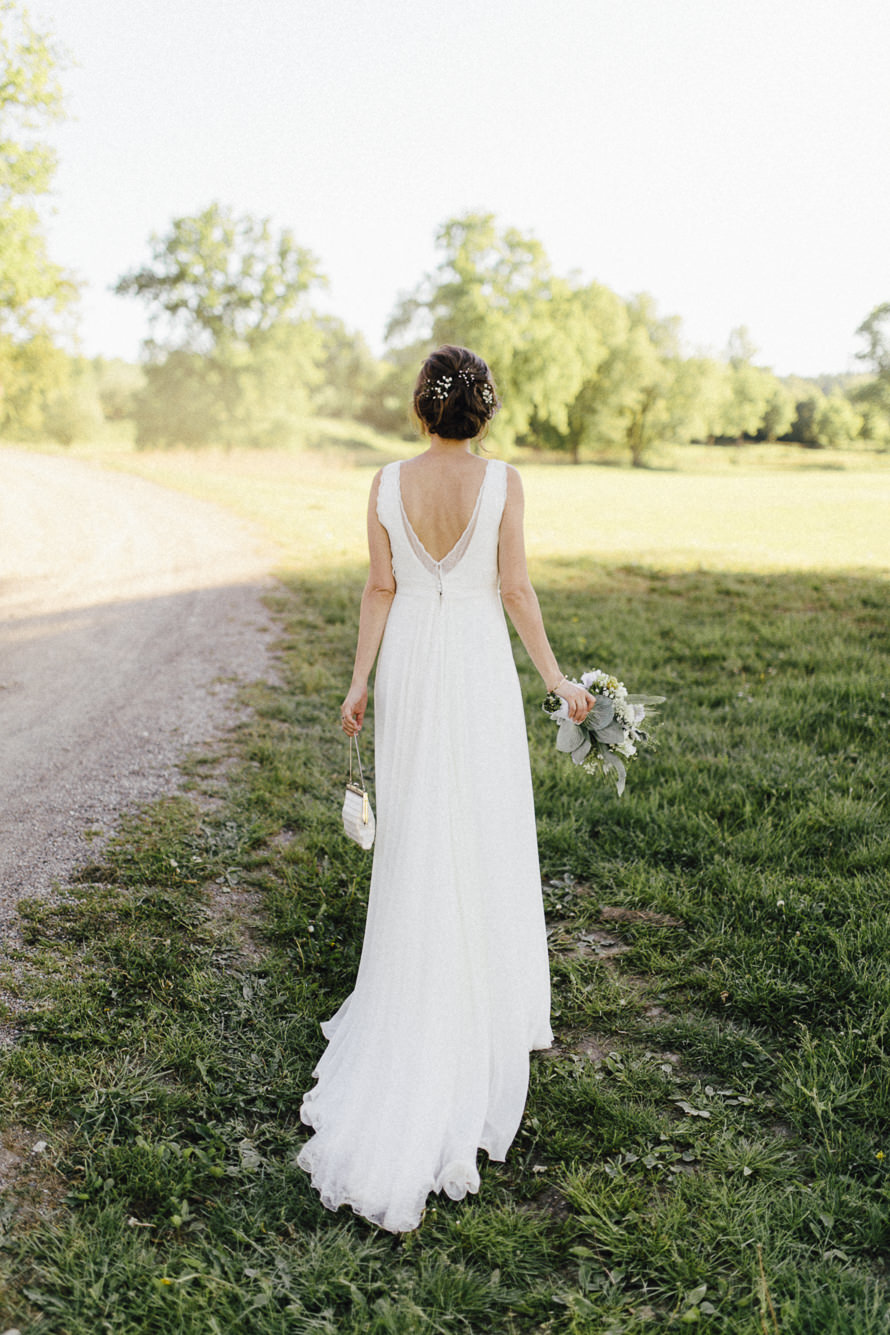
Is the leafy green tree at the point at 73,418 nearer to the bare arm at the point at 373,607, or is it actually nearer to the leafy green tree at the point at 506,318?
the leafy green tree at the point at 506,318

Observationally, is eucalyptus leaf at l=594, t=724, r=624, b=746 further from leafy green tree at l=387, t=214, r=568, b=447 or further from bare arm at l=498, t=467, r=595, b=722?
leafy green tree at l=387, t=214, r=568, b=447

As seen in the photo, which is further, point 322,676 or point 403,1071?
point 322,676

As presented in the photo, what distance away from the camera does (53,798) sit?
569 cm

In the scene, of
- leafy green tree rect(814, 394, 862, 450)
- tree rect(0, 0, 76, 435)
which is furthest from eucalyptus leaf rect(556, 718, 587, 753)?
leafy green tree rect(814, 394, 862, 450)

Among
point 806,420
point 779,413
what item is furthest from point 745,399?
point 806,420

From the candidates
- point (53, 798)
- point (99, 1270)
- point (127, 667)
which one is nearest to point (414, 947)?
point (99, 1270)

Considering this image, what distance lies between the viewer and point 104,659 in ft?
29.6

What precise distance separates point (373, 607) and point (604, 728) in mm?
1089

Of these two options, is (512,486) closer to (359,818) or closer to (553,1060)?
(359,818)

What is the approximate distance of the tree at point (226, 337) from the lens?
4481 centimetres

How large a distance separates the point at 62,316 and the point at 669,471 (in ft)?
115

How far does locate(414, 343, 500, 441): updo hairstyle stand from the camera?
306cm

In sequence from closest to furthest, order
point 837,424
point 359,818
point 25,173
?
1. point 359,818
2. point 25,173
3. point 837,424

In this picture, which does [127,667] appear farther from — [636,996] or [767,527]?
[767,527]
